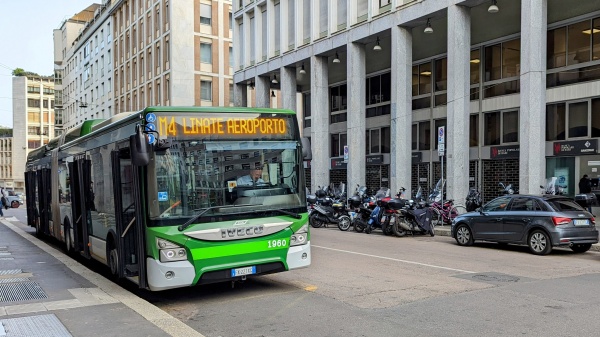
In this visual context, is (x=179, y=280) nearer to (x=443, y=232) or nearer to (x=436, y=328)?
(x=436, y=328)

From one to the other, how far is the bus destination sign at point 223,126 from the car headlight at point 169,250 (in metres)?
1.44

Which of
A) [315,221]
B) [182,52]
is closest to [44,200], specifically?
[315,221]

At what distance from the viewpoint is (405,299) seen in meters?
7.68

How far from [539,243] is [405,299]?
21.6ft

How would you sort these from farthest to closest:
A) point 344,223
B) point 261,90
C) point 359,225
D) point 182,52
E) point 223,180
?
1. point 182,52
2. point 261,90
3. point 344,223
4. point 359,225
5. point 223,180

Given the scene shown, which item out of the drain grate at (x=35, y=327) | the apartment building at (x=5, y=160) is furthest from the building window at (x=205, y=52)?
the apartment building at (x=5, y=160)

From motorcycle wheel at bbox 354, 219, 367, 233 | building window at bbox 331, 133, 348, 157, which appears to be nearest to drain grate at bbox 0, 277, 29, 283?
motorcycle wheel at bbox 354, 219, 367, 233

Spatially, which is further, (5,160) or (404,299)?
(5,160)

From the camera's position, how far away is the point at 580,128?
21.9 meters

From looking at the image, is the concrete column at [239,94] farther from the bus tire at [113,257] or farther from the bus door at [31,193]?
the bus tire at [113,257]

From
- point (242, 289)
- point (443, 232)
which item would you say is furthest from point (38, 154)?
point (443, 232)

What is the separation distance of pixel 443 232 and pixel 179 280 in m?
12.3

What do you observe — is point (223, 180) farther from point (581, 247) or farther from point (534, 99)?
point (534, 99)

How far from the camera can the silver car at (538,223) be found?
12.5 meters
